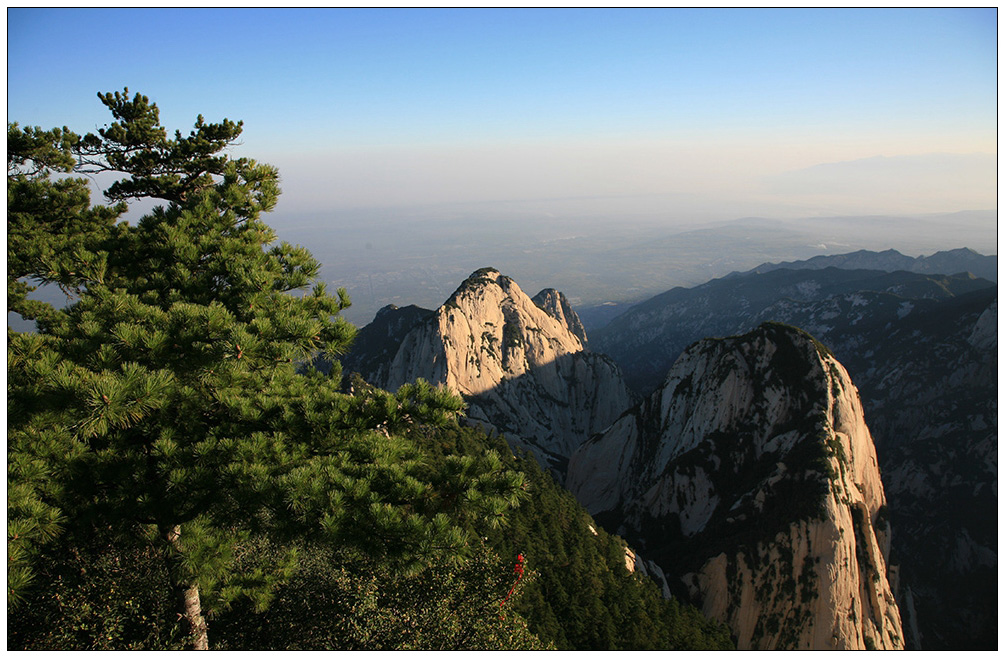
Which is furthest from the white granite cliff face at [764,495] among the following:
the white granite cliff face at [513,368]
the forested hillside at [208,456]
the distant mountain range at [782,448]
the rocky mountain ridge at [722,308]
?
the rocky mountain ridge at [722,308]

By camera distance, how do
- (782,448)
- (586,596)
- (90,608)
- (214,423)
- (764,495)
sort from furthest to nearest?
(782,448)
(764,495)
(586,596)
(90,608)
(214,423)

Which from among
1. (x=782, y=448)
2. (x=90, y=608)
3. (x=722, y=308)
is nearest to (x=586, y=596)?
(x=90, y=608)

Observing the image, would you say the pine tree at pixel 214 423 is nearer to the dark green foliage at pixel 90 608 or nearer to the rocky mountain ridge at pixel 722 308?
the dark green foliage at pixel 90 608

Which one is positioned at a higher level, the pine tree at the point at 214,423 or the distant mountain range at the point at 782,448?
the pine tree at the point at 214,423

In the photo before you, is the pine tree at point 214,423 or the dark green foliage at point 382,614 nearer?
the pine tree at point 214,423

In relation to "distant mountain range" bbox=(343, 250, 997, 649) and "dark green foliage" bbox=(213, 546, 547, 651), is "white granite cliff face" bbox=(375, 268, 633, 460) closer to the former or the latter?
"distant mountain range" bbox=(343, 250, 997, 649)

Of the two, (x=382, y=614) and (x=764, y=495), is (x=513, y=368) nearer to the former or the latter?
(x=764, y=495)

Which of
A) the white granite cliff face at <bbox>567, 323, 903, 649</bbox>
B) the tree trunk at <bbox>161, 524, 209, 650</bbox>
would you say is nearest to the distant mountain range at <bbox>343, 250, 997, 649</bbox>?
the white granite cliff face at <bbox>567, 323, 903, 649</bbox>
